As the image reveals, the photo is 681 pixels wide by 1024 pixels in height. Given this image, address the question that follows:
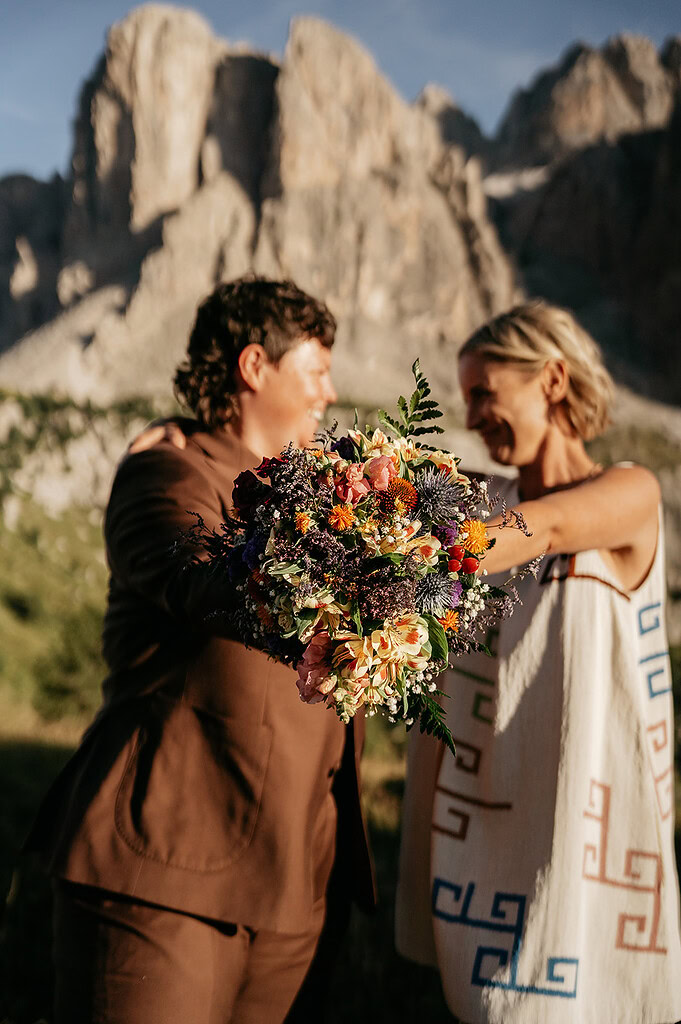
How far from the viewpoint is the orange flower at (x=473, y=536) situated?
1.58 meters

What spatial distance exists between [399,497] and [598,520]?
1098 millimetres

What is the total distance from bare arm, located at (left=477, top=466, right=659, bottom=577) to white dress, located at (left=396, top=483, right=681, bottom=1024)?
11 centimetres

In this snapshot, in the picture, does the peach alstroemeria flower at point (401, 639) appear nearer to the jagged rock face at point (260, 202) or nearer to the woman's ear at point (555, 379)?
the woman's ear at point (555, 379)

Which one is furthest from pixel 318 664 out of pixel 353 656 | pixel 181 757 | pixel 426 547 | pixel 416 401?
pixel 181 757

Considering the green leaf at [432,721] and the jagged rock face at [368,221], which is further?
the jagged rock face at [368,221]

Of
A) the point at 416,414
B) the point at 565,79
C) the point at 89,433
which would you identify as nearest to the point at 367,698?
the point at 416,414

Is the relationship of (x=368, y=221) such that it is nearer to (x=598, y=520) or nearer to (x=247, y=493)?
(x=598, y=520)

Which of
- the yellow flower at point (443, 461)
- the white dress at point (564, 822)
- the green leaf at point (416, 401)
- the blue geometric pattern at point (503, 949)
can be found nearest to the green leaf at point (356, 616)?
the yellow flower at point (443, 461)

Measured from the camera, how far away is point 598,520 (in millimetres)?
2375

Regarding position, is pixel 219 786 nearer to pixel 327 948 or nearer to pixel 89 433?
pixel 327 948

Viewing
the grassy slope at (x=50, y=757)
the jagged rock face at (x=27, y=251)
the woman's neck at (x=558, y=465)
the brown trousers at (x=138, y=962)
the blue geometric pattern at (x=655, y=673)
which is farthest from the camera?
the jagged rock face at (x=27, y=251)

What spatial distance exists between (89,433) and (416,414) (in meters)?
48.3

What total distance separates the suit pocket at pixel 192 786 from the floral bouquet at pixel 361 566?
2.12ft

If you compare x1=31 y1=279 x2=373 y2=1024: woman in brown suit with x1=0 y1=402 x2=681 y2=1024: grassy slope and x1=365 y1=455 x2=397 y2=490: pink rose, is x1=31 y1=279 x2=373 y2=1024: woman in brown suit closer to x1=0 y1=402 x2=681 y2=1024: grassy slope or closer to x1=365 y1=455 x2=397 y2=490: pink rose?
x1=365 y1=455 x2=397 y2=490: pink rose
